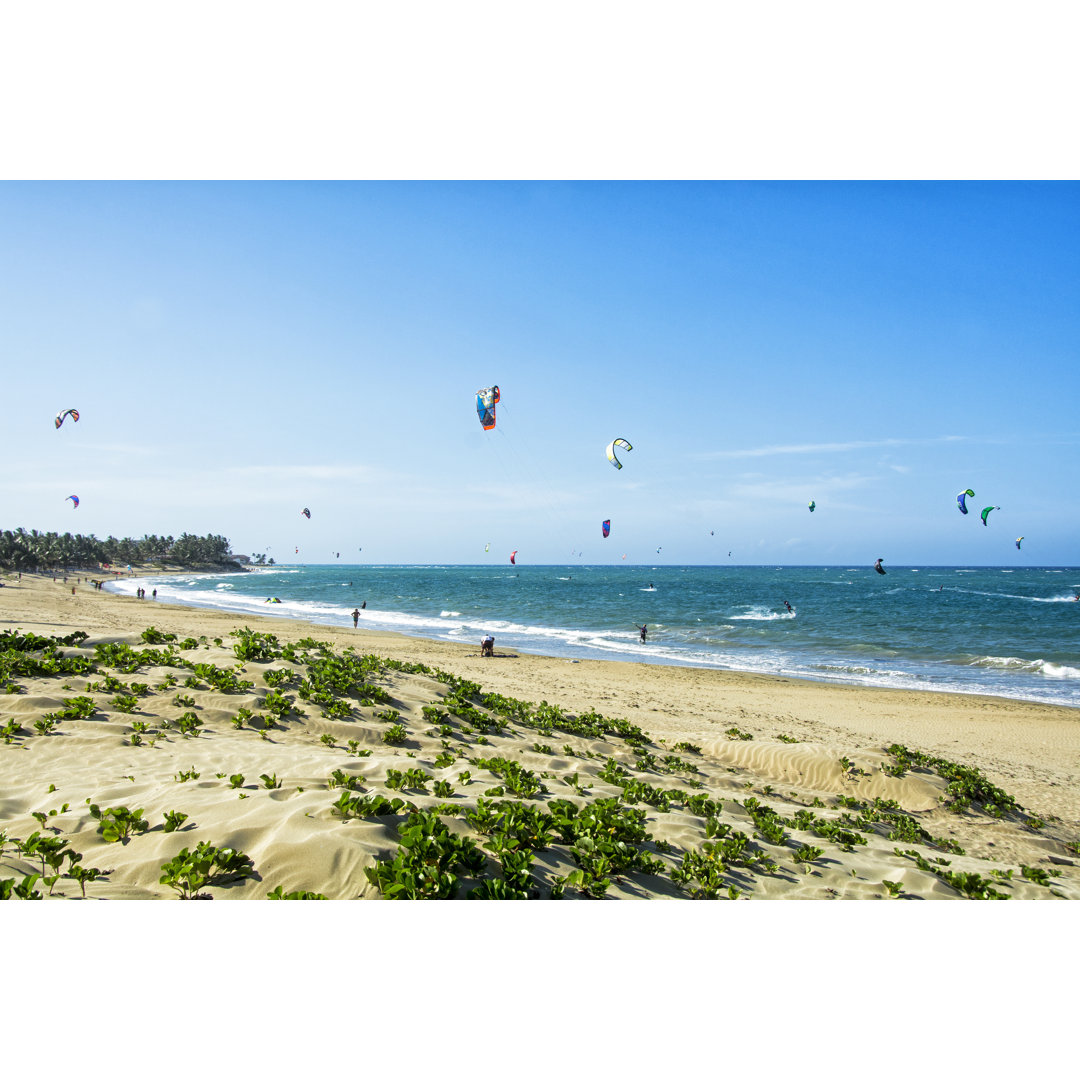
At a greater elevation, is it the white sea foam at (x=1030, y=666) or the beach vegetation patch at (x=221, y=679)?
the beach vegetation patch at (x=221, y=679)

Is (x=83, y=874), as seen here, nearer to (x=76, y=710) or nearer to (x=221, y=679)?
(x=76, y=710)

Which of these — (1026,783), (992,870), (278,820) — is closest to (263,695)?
(278,820)

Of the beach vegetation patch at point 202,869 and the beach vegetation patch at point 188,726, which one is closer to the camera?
the beach vegetation patch at point 202,869

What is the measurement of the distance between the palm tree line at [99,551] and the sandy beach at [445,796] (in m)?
92.9

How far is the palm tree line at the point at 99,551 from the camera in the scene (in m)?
79.7

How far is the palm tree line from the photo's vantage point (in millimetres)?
79688

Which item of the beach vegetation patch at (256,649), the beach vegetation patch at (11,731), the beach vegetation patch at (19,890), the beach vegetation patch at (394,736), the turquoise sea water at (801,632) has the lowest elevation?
the turquoise sea water at (801,632)

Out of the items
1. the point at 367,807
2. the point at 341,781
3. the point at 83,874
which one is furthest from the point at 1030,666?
the point at 83,874

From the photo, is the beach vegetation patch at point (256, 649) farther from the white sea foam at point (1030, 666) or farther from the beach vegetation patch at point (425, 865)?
the white sea foam at point (1030, 666)

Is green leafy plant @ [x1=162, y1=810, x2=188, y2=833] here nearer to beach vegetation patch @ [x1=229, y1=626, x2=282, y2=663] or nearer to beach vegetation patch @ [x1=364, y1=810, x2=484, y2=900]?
beach vegetation patch @ [x1=364, y1=810, x2=484, y2=900]

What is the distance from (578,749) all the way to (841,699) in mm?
13500

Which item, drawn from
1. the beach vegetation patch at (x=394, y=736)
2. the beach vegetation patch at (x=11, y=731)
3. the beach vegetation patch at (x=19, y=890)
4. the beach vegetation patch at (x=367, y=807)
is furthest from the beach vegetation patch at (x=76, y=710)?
the beach vegetation patch at (x=367, y=807)
